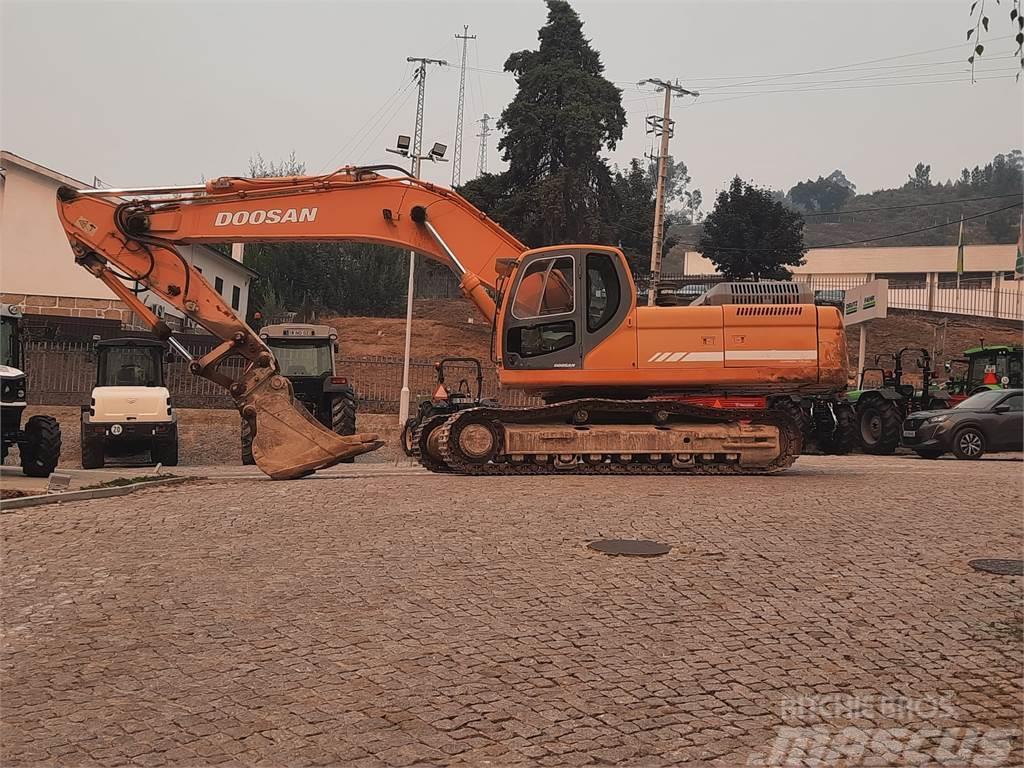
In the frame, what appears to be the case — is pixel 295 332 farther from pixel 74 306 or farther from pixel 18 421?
pixel 74 306

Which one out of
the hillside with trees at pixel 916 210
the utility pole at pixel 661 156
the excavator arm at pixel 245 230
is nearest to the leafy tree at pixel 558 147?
the utility pole at pixel 661 156

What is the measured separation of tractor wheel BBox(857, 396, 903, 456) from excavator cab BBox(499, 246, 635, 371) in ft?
41.2

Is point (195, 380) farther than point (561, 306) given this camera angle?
Yes

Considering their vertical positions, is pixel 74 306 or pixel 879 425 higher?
pixel 74 306

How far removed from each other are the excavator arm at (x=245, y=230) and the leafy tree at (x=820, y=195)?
6313 inches

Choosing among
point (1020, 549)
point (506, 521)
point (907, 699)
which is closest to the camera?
point (907, 699)

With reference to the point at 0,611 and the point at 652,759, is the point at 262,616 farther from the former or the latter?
the point at 652,759

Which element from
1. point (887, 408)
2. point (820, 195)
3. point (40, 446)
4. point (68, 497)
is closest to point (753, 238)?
point (887, 408)

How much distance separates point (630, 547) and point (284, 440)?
22.6 ft

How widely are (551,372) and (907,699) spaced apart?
8619 mm

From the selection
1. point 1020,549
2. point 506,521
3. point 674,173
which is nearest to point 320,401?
point 506,521

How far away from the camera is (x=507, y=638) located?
5918 mm

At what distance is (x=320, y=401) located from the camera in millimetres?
19844

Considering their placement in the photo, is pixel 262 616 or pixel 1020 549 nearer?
pixel 262 616
